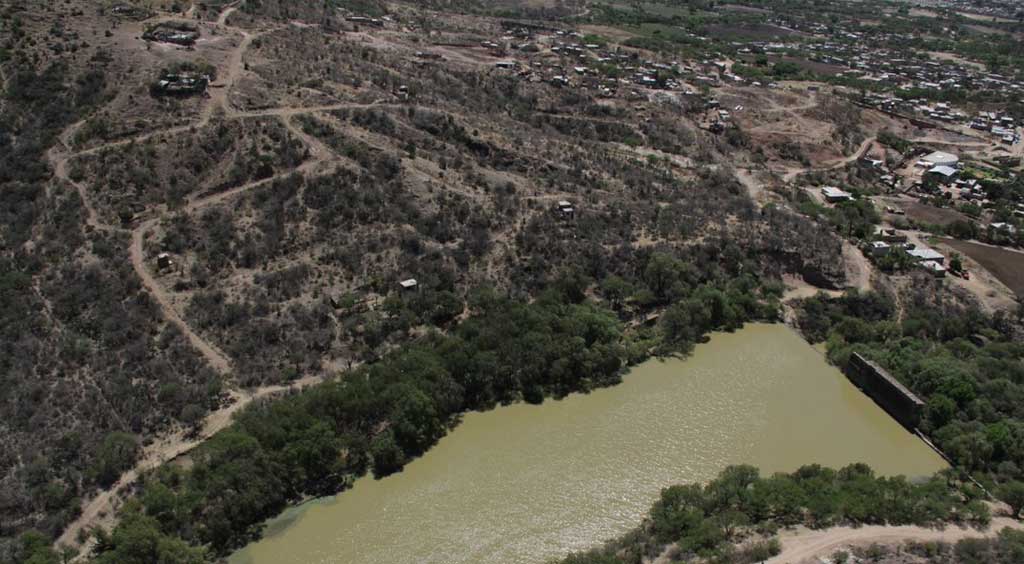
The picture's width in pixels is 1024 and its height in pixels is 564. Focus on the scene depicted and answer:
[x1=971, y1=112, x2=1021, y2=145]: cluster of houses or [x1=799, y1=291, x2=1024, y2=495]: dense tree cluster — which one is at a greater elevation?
[x1=971, y1=112, x2=1021, y2=145]: cluster of houses

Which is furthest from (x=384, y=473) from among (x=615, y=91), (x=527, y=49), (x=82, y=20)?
(x=527, y=49)

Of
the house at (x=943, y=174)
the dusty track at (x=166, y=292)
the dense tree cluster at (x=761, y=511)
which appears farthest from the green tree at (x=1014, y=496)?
the house at (x=943, y=174)

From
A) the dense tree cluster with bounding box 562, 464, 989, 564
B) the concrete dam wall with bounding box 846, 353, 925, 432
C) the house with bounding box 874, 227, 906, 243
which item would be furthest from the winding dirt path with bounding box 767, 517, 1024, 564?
the house with bounding box 874, 227, 906, 243

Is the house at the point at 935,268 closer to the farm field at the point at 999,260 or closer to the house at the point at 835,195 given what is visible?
the farm field at the point at 999,260

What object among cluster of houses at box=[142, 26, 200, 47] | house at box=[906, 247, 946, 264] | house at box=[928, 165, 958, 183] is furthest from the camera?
house at box=[928, 165, 958, 183]

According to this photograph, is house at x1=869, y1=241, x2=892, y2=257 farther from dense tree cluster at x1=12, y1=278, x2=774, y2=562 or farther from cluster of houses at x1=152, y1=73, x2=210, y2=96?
cluster of houses at x1=152, y1=73, x2=210, y2=96

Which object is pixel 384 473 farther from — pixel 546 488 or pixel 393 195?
pixel 393 195

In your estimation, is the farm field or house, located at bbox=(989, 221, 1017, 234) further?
house, located at bbox=(989, 221, 1017, 234)
